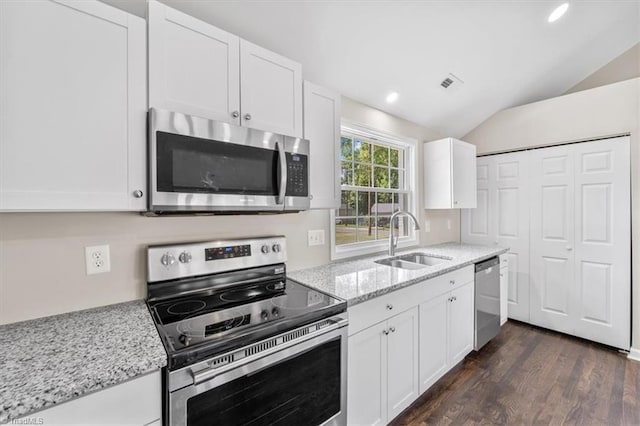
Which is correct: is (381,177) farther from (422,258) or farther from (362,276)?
(362,276)

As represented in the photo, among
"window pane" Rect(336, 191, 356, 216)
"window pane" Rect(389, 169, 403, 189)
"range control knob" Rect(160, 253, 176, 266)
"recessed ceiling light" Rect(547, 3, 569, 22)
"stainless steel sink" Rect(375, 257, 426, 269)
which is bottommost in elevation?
"stainless steel sink" Rect(375, 257, 426, 269)

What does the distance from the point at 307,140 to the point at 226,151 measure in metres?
0.49

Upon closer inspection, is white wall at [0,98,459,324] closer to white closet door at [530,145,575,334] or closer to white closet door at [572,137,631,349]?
white closet door at [530,145,575,334]

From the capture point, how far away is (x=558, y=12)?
2.24m

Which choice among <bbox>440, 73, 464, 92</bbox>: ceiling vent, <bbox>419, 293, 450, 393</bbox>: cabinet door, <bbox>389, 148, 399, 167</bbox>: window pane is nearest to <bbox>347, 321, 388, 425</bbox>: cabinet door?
<bbox>419, 293, 450, 393</bbox>: cabinet door

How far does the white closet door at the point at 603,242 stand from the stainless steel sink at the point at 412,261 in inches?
59.6

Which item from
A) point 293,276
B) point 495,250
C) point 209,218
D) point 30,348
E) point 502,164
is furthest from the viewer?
point 502,164

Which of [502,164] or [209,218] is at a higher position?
[502,164]

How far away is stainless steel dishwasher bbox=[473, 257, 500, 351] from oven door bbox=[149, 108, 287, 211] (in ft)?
6.70

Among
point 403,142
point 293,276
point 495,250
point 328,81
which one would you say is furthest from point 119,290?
point 495,250

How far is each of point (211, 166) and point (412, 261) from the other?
2.07 metres

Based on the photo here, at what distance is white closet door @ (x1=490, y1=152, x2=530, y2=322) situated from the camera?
319 centimetres

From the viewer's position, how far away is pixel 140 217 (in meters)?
1.39

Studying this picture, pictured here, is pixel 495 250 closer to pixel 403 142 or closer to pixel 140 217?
pixel 403 142
